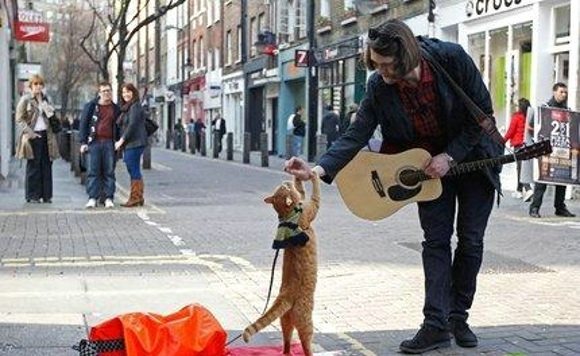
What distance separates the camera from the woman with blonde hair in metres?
12.7

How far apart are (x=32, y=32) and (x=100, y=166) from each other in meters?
14.3

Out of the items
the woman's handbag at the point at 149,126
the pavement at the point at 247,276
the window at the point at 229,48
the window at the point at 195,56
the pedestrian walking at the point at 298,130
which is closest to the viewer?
the pavement at the point at 247,276

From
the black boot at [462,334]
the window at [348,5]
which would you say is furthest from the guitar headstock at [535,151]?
the window at [348,5]

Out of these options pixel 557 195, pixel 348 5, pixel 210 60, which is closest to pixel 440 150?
pixel 557 195

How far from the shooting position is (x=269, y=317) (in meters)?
4.32

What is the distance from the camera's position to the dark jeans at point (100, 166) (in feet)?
41.3

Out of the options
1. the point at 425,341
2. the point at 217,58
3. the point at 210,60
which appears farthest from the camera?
the point at 210,60

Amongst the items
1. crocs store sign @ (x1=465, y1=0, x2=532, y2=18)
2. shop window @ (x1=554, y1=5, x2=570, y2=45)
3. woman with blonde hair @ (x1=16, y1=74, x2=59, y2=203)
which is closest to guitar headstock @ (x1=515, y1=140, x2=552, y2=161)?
woman with blonde hair @ (x1=16, y1=74, x2=59, y2=203)

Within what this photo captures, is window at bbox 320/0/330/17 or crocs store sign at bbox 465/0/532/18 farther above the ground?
window at bbox 320/0/330/17

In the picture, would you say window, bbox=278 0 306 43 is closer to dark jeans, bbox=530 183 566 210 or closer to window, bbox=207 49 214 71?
window, bbox=207 49 214 71

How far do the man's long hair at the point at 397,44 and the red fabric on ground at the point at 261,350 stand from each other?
160 cm

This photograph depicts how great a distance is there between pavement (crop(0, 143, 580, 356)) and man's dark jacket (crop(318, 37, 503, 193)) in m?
1.10

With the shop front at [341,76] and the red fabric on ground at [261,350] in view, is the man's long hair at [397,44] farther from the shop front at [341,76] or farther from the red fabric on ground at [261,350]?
the shop front at [341,76]

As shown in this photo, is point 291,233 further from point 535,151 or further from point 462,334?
point 535,151
